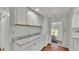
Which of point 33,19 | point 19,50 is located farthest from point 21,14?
point 19,50

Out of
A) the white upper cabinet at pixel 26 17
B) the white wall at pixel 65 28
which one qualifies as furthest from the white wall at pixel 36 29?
the white wall at pixel 65 28

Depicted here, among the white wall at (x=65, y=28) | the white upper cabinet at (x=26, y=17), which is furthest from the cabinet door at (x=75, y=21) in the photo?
the white upper cabinet at (x=26, y=17)

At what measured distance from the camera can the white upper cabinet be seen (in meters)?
1.17

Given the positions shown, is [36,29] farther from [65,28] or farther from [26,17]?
[65,28]

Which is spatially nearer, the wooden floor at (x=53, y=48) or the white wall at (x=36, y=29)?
the white wall at (x=36, y=29)

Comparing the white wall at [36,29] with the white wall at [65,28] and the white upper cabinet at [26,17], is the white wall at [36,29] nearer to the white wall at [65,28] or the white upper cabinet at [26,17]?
the white upper cabinet at [26,17]

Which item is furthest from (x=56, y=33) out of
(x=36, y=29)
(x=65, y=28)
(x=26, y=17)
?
(x=26, y=17)

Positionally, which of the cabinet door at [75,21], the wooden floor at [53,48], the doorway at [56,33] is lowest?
the wooden floor at [53,48]

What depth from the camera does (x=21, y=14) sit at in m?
1.19

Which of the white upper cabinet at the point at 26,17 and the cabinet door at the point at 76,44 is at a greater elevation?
the white upper cabinet at the point at 26,17

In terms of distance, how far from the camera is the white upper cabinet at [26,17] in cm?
117

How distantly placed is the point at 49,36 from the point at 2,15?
0.62 meters

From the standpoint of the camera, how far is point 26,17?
1.23 m
